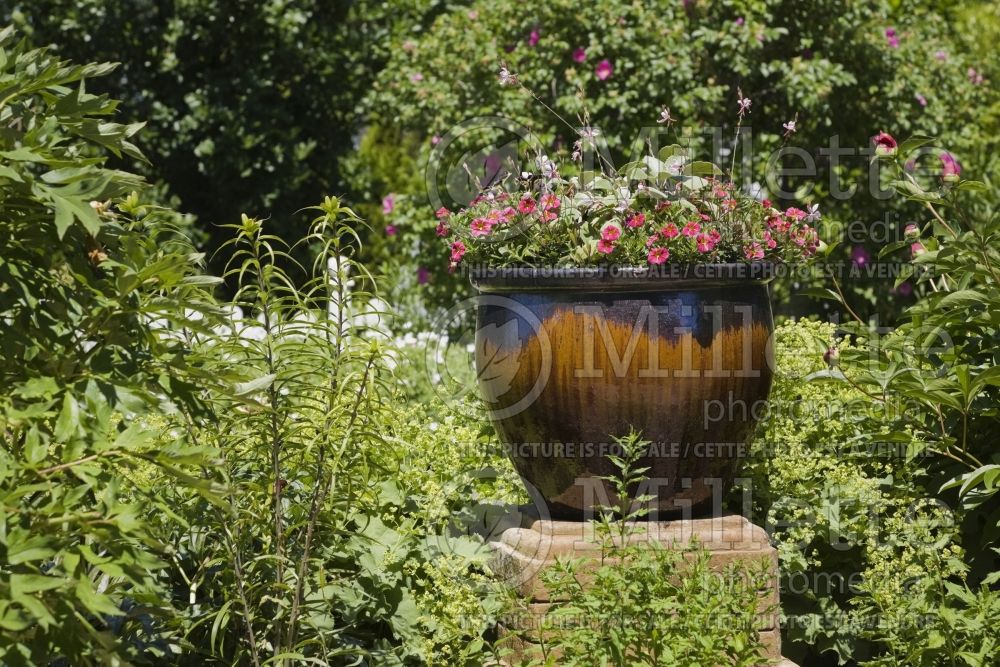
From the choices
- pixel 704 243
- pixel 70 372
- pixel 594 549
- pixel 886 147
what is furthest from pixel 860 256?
pixel 70 372

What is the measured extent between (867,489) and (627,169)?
45.2 inches

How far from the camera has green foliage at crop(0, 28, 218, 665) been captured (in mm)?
1801

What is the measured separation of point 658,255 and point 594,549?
31.5 inches

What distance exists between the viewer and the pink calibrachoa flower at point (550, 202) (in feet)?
9.89

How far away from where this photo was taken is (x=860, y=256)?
7.29 metres

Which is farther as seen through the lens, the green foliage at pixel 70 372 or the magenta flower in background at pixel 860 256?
the magenta flower in background at pixel 860 256

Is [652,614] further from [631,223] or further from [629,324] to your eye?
[631,223]

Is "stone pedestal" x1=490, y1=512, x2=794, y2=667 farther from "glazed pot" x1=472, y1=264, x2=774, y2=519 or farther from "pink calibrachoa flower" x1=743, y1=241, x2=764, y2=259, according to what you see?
"pink calibrachoa flower" x1=743, y1=241, x2=764, y2=259

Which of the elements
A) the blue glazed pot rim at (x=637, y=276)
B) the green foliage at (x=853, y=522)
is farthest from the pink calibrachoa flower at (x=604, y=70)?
the blue glazed pot rim at (x=637, y=276)

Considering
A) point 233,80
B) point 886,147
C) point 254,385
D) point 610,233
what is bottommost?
point 254,385

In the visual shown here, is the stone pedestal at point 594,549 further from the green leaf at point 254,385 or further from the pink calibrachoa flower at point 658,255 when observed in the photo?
the green leaf at point 254,385

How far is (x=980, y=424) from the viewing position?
3.16 metres

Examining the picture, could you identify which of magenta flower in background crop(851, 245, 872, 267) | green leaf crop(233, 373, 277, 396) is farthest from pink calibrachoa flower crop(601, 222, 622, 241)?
magenta flower in background crop(851, 245, 872, 267)

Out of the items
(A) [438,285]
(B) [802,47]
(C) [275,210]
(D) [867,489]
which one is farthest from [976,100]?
(D) [867,489]
